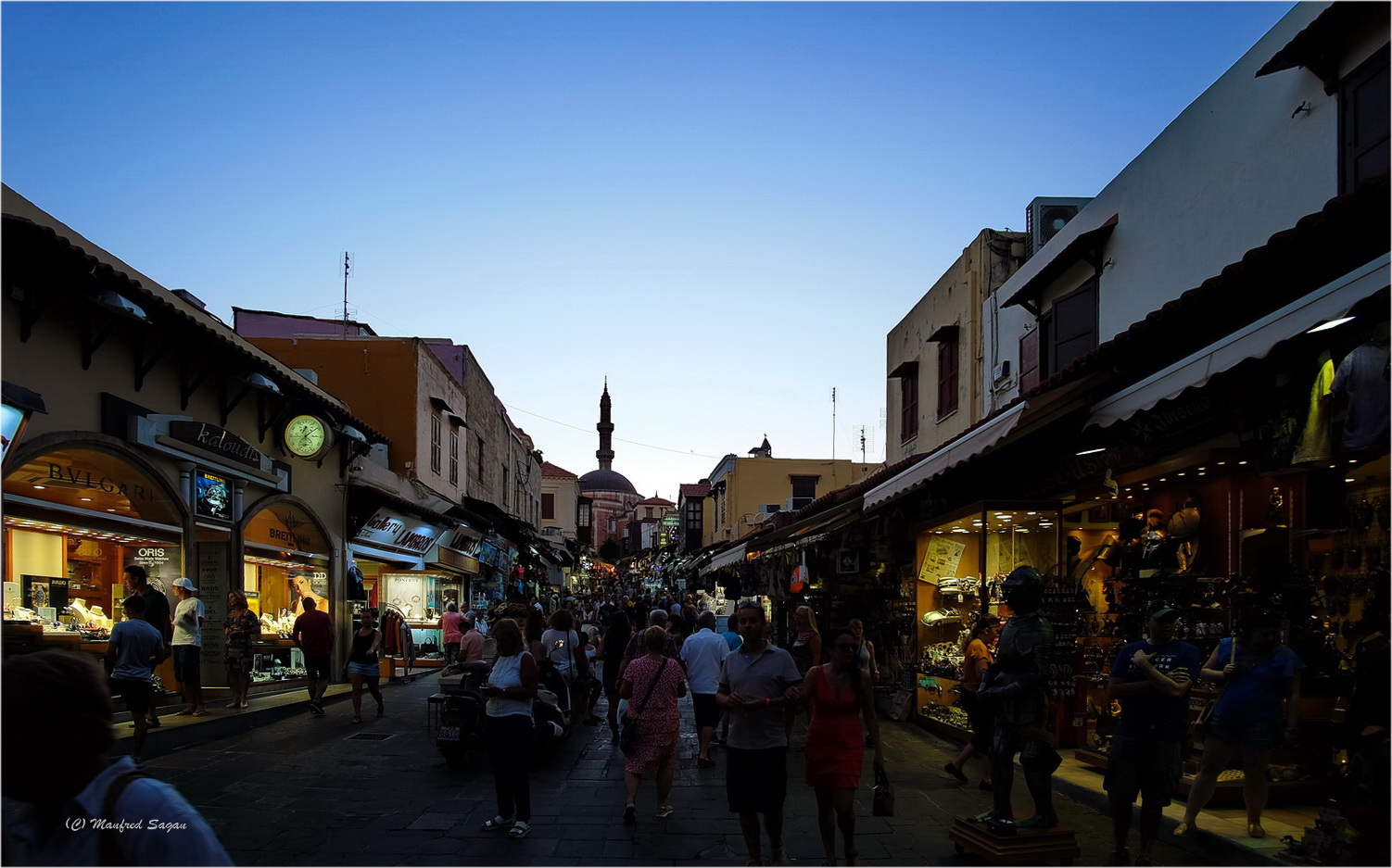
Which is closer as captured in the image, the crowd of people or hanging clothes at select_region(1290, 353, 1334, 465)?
hanging clothes at select_region(1290, 353, 1334, 465)

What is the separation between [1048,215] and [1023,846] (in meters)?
13.3

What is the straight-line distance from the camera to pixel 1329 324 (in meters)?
4.92

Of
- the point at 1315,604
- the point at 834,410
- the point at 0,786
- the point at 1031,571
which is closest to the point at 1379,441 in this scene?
the point at 1031,571

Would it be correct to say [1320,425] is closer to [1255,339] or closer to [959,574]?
[1255,339]

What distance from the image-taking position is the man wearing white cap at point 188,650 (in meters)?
12.3

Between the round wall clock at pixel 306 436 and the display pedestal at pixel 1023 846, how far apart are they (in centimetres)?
1292

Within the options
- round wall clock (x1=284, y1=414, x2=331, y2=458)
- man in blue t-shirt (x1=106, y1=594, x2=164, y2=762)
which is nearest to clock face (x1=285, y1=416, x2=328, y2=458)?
round wall clock (x1=284, y1=414, x2=331, y2=458)

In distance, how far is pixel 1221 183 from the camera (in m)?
10.7

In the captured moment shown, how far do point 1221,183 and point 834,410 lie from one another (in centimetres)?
3562

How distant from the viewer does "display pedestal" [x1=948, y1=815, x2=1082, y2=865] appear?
5973 mm

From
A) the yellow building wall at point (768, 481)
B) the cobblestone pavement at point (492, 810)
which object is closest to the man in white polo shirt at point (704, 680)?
the cobblestone pavement at point (492, 810)

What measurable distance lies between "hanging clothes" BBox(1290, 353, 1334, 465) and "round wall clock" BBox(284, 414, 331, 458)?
1427cm

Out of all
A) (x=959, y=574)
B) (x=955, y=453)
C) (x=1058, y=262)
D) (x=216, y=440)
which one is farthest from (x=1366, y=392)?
(x=216, y=440)

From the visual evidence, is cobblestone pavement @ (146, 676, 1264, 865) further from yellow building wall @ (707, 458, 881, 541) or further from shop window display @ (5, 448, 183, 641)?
yellow building wall @ (707, 458, 881, 541)
